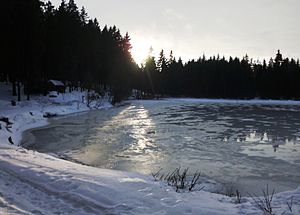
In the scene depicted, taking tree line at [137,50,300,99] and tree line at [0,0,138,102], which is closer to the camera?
tree line at [0,0,138,102]

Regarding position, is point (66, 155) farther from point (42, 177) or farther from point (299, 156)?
point (299, 156)

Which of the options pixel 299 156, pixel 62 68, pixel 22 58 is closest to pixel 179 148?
pixel 299 156

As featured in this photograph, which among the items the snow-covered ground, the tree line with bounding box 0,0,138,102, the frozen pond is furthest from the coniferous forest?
the snow-covered ground

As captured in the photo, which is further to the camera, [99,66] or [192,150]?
[99,66]

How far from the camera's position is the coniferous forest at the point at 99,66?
39.0 metres

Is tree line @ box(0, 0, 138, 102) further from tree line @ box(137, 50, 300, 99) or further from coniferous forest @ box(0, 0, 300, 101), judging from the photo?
tree line @ box(137, 50, 300, 99)

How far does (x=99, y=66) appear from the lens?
242 ft

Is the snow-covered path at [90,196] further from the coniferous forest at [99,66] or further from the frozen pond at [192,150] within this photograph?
the coniferous forest at [99,66]

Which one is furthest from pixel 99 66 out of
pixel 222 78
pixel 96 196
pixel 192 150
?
pixel 96 196

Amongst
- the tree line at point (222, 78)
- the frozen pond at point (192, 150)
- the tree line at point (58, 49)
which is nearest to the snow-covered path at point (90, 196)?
the frozen pond at point (192, 150)

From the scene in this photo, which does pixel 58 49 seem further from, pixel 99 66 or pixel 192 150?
pixel 192 150

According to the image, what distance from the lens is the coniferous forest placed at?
3903cm

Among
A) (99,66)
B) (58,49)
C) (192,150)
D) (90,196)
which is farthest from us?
(99,66)

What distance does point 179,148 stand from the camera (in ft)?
65.1
